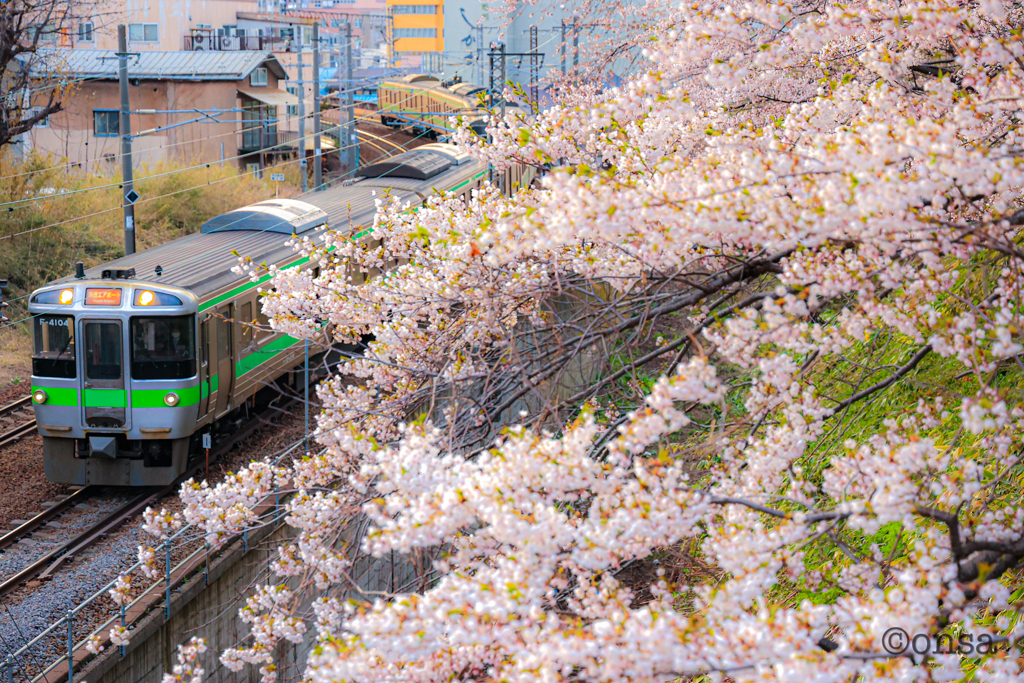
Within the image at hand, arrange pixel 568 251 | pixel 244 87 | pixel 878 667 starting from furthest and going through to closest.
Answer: pixel 244 87
pixel 568 251
pixel 878 667

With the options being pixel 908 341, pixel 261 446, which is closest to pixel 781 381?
pixel 908 341

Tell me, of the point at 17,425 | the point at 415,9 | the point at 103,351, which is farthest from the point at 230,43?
the point at 415,9

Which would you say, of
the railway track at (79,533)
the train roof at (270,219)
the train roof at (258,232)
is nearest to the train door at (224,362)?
the train roof at (258,232)

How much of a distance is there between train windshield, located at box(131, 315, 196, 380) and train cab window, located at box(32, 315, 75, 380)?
63 cm

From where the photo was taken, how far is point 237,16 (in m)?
38.0

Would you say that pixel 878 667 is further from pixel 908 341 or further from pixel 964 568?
pixel 908 341

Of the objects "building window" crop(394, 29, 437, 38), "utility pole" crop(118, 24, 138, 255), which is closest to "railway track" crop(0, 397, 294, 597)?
"utility pole" crop(118, 24, 138, 255)

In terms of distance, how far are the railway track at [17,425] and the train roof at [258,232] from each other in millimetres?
2486

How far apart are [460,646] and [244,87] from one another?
29709 mm

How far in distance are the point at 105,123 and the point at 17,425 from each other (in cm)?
1870

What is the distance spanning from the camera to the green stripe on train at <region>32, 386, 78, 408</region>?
9391mm

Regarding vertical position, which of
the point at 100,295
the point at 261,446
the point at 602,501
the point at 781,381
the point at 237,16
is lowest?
the point at 261,446

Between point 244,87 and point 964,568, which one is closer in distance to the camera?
point 964,568

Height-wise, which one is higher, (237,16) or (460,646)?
(237,16)
